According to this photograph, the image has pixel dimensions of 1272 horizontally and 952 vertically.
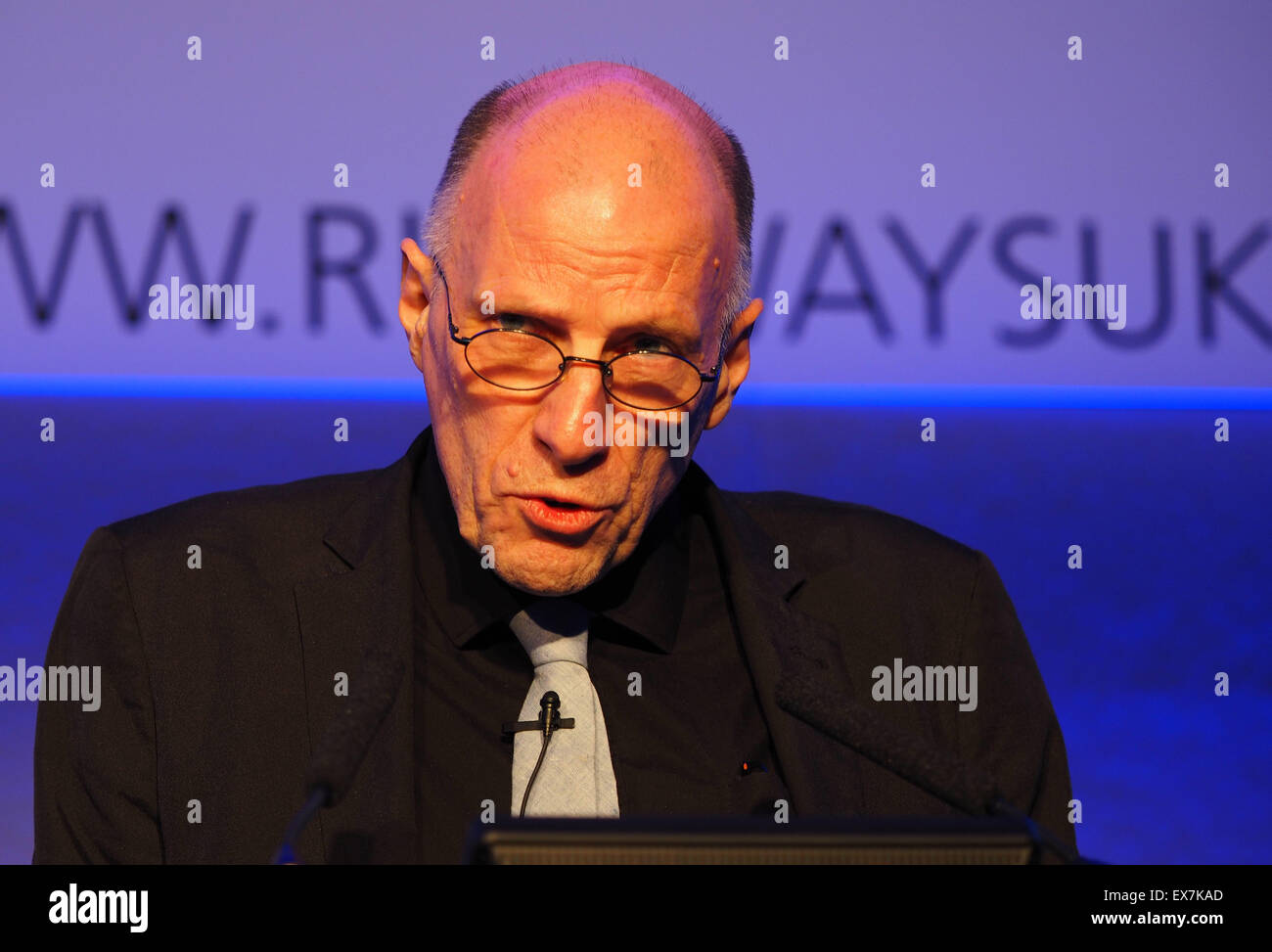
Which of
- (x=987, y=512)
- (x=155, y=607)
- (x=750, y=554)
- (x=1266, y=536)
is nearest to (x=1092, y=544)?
(x=987, y=512)

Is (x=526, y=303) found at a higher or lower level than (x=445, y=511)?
higher

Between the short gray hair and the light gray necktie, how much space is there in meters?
0.35

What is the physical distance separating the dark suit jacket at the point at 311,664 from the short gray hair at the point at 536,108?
0.82ft

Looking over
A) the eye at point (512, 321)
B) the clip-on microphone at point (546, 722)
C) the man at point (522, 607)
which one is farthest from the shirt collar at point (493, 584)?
the eye at point (512, 321)

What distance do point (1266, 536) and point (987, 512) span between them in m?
0.81

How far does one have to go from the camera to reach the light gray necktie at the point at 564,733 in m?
1.27

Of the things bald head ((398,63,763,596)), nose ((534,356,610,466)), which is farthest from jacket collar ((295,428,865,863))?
nose ((534,356,610,466))

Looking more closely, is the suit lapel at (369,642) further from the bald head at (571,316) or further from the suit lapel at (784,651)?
the suit lapel at (784,651)

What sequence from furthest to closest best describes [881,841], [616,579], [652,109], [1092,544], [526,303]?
[1092,544], [616,579], [652,109], [526,303], [881,841]

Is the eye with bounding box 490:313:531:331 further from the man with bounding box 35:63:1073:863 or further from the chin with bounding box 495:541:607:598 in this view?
the chin with bounding box 495:541:607:598

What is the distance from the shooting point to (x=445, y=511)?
145cm

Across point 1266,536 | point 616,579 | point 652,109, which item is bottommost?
point 1266,536

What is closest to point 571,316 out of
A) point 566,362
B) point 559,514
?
point 566,362

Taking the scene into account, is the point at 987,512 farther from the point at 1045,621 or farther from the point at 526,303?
the point at 526,303
